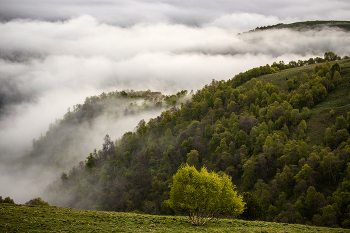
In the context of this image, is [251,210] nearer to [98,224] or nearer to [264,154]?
[98,224]

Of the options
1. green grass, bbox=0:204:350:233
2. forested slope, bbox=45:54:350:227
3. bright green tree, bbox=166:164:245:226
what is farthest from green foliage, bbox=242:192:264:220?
forested slope, bbox=45:54:350:227

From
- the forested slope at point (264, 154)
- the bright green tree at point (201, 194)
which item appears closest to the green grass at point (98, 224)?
the bright green tree at point (201, 194)

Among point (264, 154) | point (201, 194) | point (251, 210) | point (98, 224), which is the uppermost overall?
point (201, 194)

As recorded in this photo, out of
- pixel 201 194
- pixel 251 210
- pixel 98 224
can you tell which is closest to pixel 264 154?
pixel 251 210

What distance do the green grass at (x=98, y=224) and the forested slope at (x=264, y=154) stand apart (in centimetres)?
4555

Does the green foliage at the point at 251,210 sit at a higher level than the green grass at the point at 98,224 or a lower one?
lower

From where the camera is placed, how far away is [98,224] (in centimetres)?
4222

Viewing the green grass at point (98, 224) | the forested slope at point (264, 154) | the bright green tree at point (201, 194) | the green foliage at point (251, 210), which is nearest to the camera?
the green grass at point (98, 224)

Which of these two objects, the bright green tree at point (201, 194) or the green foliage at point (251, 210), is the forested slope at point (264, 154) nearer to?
the green foliage at point (251, 210)

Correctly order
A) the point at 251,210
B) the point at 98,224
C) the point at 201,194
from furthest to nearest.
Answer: the point at 251,210 → the point at 201,194 → the point at 98,224

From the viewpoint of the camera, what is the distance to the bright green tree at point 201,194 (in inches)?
1671

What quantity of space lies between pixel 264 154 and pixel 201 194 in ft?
273

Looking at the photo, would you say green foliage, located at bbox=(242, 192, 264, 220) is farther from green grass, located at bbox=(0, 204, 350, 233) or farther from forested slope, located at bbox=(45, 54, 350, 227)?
forested slope, located at bbox=(45, 54, 350, 227)

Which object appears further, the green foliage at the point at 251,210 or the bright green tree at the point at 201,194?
the green foliage at the point at 251,210
